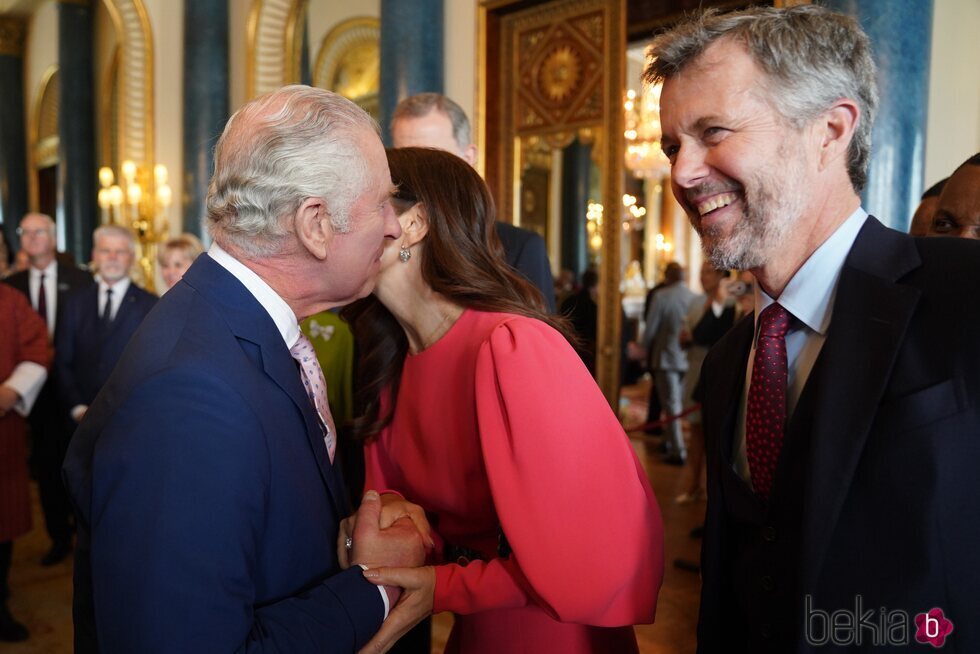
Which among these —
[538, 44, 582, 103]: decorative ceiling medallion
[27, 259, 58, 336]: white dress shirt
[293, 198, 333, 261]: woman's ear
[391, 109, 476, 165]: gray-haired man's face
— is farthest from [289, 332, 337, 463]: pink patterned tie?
[27, 259, 58, 336]: white dress shirt

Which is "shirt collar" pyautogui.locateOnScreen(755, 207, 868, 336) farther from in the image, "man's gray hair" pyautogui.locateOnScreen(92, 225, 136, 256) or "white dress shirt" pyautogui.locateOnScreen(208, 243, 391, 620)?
"man's gray hair" pyautogui.locateOnScreen(92, 225, 136, 256)

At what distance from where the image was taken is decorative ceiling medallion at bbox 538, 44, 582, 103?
5.16m

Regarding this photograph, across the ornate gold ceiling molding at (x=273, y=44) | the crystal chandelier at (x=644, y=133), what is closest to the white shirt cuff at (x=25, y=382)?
the ornate gold ceiling molding at (x=273, y=44)

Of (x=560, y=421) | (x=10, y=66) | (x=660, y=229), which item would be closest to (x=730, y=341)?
(x=560, y=421)

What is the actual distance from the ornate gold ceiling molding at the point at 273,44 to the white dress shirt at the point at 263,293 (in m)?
6.97

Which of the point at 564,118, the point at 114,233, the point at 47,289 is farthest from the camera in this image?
the point at 564,118

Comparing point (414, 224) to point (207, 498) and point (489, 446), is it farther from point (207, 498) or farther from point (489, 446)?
point (207, 498)

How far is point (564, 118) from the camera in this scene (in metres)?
5.22

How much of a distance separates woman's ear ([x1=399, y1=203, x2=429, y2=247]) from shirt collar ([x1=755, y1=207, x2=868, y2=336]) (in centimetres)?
76

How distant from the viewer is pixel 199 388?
1025 millimetres

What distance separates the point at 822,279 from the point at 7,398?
3618 millimetres

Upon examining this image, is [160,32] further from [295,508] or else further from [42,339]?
[295,508]

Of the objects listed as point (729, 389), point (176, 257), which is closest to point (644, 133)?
point (176, 257)

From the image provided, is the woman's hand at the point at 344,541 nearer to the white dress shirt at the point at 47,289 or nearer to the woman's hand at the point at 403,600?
the woman's hand at the point at 403,600
